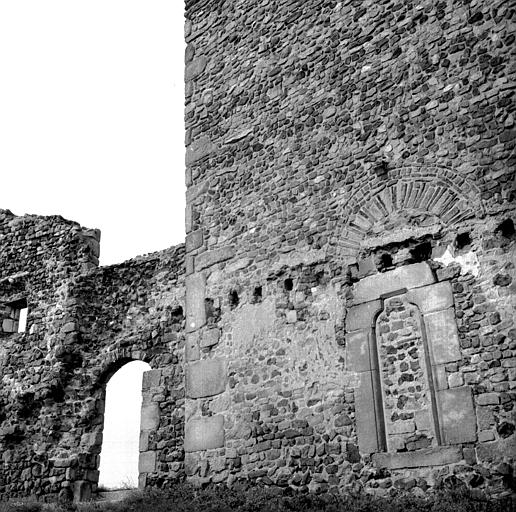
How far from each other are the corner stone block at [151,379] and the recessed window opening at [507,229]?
5.86 metres

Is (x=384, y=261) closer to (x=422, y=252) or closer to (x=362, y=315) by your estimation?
(x=422, y=252)

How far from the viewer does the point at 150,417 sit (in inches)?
429

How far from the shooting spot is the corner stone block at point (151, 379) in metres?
11.1

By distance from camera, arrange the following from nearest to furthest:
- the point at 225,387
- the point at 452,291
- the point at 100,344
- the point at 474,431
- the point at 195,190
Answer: the point at 474,431 < the point at 452,291 < the point at 225,387 < the point at 195,190 < the point at 100,344

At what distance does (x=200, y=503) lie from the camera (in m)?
8.20

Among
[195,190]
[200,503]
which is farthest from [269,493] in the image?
[195,190]

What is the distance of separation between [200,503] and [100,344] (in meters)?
4.73

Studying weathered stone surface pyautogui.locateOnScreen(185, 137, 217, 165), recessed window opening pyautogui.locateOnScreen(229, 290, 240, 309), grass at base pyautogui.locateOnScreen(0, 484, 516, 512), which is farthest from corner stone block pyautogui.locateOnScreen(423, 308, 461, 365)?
weathered stone surface pyautogui.locateOnScreen(185, 137, 217, 165)

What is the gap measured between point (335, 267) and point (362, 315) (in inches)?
28.3

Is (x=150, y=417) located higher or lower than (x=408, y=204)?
lower

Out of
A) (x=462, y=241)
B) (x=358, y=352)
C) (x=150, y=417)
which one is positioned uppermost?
(x=462, y=241)

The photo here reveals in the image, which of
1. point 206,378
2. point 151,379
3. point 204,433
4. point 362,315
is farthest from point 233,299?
point 151,379

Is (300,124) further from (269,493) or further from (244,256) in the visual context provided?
(269,493)

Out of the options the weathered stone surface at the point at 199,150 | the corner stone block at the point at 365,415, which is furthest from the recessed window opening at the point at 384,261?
the weathered stone surface at the point at 199,150
